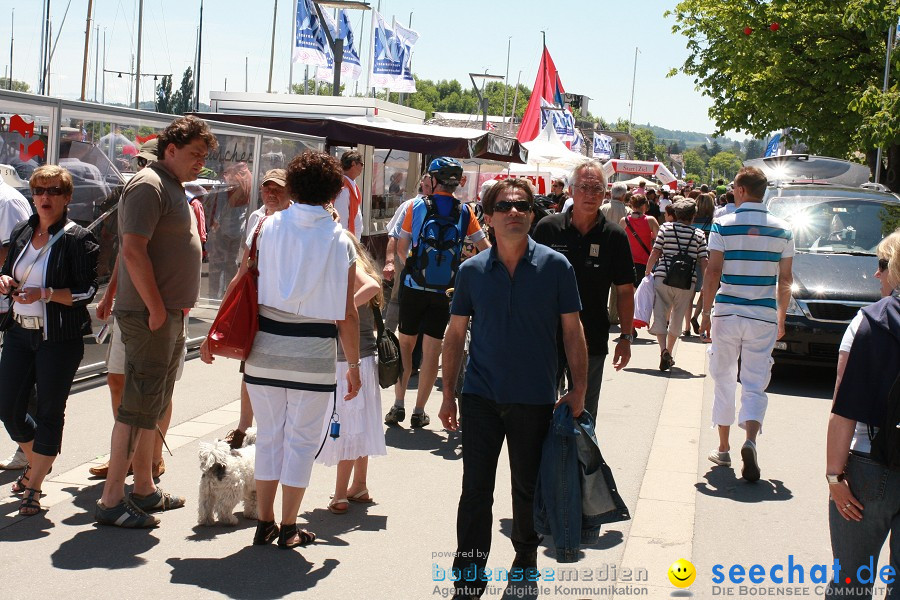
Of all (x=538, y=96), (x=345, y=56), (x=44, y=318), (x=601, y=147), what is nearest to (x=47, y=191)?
(x=44, y=318)

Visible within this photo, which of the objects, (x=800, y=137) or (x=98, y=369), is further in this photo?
(x=800, y=137)

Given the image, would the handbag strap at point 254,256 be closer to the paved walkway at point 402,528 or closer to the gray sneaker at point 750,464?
the paved walkway at point 402,528

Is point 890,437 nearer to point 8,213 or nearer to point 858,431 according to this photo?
point 858,431

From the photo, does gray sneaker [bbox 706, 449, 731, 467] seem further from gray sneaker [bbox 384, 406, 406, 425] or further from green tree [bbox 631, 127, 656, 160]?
green tree [bbox 631, 127, 656, 160]

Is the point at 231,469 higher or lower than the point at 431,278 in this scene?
lower

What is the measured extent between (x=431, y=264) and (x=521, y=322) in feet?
11.3

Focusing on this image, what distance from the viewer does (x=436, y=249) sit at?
7.85 m

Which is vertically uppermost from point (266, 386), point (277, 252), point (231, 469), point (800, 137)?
point (800, 137)

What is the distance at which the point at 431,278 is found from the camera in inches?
309

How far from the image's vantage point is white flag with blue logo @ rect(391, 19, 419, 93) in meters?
24.8

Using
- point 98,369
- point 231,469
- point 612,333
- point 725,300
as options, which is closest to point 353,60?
point 612,333

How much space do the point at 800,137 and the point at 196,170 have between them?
989 inches

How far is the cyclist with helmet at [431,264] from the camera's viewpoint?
309 inches

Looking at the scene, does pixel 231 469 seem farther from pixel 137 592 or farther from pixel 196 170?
pixel 196 170
